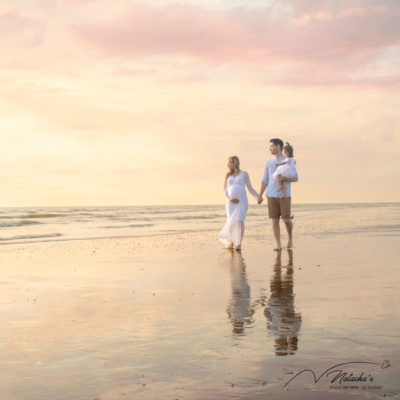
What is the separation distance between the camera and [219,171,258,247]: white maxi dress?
14837mm

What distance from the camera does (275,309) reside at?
6516mm

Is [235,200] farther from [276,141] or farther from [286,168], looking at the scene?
[276,141]

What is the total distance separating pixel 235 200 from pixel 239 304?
8049mm

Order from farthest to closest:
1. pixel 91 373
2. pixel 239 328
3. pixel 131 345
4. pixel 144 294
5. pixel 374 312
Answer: pixel 144 294 < pixel 374 312 < pixel 239 328 < pixel 131 345 < pixel 91 373

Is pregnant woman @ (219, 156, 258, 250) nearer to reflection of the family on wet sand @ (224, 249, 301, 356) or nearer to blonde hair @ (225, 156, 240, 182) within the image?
blonde hair @ (225, 156, 240, 182)

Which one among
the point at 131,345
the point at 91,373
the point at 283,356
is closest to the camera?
the point at 91,373

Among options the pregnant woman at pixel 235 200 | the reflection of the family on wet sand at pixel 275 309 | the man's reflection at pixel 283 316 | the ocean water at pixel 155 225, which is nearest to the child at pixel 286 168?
the pregnant woman at pixel 235 200

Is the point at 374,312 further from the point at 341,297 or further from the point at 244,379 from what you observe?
the point at 244,379

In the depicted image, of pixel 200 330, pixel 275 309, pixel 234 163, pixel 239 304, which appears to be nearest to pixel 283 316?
pixel 275 309

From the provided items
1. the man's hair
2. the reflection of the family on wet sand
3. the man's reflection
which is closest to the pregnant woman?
the man's hair

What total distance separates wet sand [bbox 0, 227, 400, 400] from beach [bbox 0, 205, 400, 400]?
0.01m

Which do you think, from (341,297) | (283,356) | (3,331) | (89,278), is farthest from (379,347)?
(89,278)

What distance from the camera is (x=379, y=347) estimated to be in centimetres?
479

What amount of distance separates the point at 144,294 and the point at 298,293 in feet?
6.48
